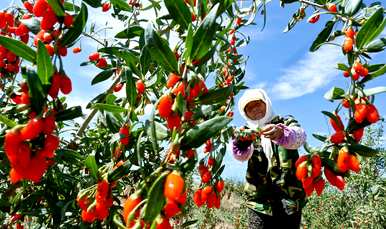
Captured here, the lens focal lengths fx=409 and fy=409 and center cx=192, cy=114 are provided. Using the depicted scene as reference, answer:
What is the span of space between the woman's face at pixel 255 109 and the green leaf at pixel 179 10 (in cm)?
194

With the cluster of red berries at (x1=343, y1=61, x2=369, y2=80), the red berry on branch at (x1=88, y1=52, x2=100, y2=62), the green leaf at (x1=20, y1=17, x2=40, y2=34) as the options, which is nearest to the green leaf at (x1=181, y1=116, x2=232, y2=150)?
the cluster of red berries at (x1=343, y1=61, x2=369, y2=80)

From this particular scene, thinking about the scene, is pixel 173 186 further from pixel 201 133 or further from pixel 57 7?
pixel 57 7

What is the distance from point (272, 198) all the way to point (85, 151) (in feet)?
4.24

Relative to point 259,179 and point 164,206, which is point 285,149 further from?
point 164,206

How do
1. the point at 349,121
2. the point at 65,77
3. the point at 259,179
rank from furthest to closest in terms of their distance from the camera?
1. the point at 259,179
2. the point at 349,121
3. the point at 65,77

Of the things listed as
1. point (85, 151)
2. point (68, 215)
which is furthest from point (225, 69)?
point (68, 215)

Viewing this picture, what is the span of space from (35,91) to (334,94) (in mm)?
854

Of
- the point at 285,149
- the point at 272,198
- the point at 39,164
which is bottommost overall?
the point at 39,164

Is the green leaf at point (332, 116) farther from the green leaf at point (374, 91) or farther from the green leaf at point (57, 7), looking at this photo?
the green leaf at point (57, 7)

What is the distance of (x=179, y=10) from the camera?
1023 mm

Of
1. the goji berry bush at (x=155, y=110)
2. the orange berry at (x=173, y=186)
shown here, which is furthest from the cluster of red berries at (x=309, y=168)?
the orange berry at (x=173, y=186)

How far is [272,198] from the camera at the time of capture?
9.11 feet

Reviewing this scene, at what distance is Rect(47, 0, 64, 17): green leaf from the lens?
1089 mm

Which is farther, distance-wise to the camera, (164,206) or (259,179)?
(259,179)
